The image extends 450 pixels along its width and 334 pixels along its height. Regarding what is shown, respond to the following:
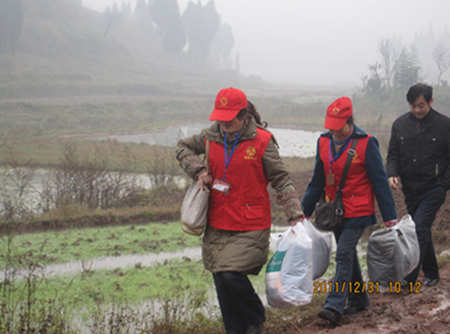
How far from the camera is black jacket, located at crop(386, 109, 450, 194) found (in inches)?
158

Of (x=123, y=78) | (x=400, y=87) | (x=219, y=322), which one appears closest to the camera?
(x=219, y=322)

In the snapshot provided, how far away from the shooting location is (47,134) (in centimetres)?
2706

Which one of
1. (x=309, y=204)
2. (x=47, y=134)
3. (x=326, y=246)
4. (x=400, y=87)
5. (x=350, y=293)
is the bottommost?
(x=47, y=134)

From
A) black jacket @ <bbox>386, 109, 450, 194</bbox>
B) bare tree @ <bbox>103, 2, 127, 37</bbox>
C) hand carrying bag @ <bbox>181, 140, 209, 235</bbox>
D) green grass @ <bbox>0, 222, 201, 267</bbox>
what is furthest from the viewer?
bare tree @ <bbox>103, 2, 127, 37</bbox>

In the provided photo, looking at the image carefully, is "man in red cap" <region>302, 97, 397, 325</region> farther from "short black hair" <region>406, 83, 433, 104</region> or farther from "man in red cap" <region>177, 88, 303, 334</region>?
"short black hair" <region>406, 83, 433, 104</region>

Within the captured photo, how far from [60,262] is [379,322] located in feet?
15.4

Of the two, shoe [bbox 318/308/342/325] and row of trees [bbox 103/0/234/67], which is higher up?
row of trees [bbox 103/0/234/67]

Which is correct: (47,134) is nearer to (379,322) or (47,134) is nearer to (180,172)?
(180,172)

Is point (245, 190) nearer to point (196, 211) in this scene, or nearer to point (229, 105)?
point (196, 211)

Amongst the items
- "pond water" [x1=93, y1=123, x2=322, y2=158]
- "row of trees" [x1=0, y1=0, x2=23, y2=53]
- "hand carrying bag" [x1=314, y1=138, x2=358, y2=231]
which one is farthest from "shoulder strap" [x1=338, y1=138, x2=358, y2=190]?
"row of trees" [x1=0, y1=0, x2=23, y2=53]

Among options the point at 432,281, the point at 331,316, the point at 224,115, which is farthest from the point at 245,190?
the point at 432,281

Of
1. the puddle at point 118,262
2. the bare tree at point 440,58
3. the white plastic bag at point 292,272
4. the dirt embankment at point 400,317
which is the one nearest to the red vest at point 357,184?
the white plastic bag at point 292,272

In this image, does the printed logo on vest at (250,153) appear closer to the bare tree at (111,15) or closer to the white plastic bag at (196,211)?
the white plastic bag at (196,211)

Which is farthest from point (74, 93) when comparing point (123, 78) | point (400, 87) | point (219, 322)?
point (219, 322)
